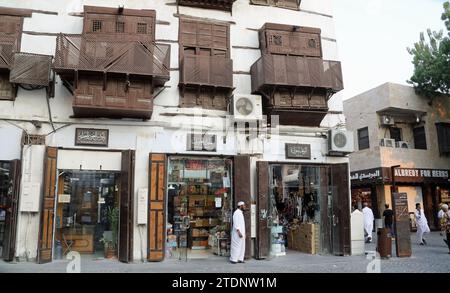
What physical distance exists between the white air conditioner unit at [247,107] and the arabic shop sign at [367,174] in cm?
1306

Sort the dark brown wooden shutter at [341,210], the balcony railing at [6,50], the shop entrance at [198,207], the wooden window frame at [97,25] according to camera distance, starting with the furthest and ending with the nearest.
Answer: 1. the dark brown wooden shutter at [341,210]
2. the shop entrance at [198,207]
3. the wooden window frame at [97,25]
4. the balcony railing at [6,50]

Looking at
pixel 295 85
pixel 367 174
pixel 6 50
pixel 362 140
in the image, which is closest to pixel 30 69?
pixel 6 50

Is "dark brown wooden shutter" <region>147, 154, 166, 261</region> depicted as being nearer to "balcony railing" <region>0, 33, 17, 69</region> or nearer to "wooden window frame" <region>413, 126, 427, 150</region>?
"balcony railing" <region>0, 33, 17, 69</region>

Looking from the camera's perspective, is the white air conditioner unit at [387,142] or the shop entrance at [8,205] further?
the white air conditioner unit at [387,142]

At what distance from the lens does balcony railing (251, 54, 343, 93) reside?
13.0m

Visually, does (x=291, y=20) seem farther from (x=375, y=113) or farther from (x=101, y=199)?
(x=375, y=113)

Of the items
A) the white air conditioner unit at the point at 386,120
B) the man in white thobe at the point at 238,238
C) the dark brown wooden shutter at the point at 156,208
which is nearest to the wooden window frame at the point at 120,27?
the dark brown wooden shutter at the point at 156,208

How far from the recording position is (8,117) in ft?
39.0

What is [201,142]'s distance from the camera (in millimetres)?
12914

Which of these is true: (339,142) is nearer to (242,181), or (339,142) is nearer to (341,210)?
(341,210)

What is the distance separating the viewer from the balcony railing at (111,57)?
1152 centimetres

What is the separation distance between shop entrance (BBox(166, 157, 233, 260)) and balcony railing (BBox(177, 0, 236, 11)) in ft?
17.1

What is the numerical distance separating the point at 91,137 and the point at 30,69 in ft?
8.45

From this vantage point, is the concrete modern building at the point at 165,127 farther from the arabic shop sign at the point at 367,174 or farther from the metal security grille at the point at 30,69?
the arabic shop sign at the point at 367,174
